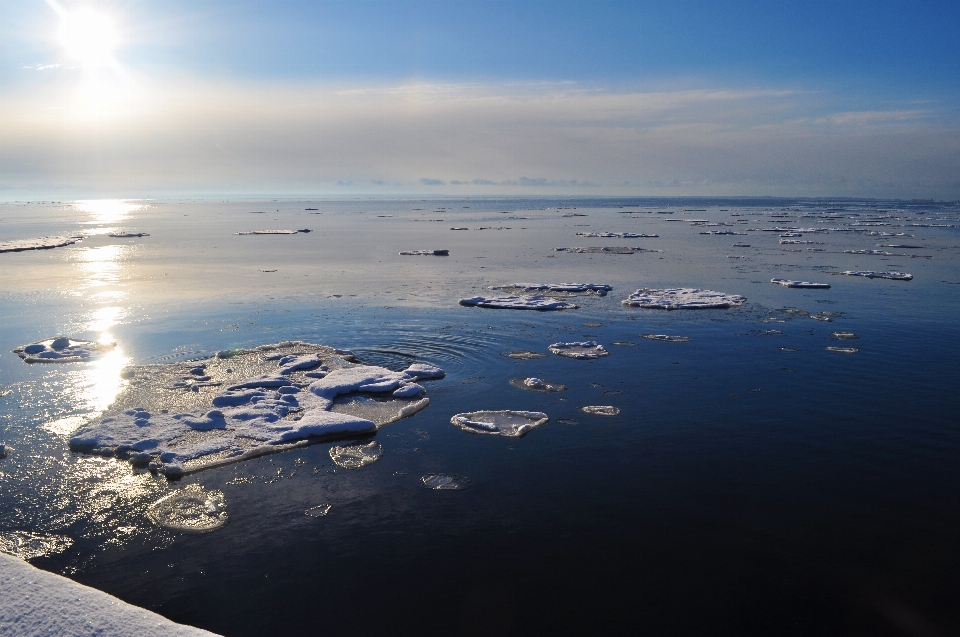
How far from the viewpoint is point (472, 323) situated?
18.8 m

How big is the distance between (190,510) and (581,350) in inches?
379

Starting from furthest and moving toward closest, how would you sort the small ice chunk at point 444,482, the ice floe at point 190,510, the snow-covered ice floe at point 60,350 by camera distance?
the snow-covered ice floe at point 60,350, the small ice chunk at point 444,482, the ice floe at point 190,510

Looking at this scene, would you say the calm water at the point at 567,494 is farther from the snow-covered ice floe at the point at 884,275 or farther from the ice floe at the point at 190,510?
the snow-covered ice floe at the point at 884,275

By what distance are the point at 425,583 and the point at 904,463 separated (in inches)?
279

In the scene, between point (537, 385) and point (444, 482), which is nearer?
point (444, 482)

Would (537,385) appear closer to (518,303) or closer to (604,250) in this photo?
(518,303)

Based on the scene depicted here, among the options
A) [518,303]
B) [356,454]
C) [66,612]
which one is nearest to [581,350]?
[518,303]

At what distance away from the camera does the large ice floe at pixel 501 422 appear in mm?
10766

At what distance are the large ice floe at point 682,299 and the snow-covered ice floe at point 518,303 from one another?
2.29 m

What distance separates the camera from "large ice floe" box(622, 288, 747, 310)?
21062 mm

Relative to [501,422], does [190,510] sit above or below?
below

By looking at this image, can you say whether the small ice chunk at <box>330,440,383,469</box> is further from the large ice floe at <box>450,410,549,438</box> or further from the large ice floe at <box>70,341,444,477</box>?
the large ice floe at <box>450,410,549,438</box>

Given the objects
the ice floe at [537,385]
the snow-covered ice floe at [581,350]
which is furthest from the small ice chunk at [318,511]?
the snow-covered ice floe at [581,350]

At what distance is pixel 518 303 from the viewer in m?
21.7
